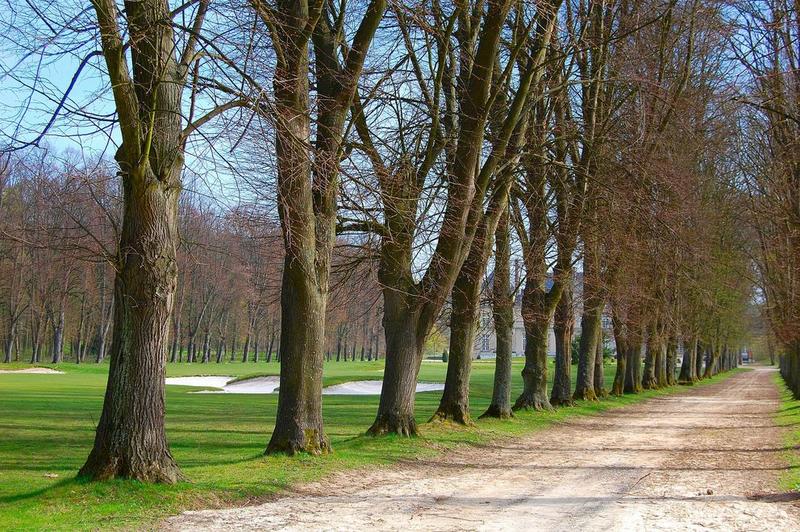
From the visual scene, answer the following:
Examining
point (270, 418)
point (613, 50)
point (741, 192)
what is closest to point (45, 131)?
point (270, 418)

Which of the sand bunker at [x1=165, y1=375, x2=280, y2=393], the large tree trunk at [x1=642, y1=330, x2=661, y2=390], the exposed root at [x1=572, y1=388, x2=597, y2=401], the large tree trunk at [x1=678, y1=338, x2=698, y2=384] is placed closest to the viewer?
the exposed root at [x1=572, y1=388, x2=597, y2=401]

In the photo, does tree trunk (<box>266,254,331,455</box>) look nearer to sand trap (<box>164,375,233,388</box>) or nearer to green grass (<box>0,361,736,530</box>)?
green grass (<box>0,361,736,530</box>)

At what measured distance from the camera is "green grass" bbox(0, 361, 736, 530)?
774 centimetres

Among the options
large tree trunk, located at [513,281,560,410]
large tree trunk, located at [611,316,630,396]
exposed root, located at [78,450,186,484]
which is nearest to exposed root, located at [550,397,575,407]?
large tree trunk, located at [513,281,560,410]

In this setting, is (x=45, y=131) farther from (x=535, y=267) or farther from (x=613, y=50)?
(x=613, y=50)

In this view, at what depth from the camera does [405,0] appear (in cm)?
1255

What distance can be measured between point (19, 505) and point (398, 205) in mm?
7309

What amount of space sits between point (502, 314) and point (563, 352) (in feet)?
25.2

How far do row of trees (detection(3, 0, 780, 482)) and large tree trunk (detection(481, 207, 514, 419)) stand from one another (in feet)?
0.18

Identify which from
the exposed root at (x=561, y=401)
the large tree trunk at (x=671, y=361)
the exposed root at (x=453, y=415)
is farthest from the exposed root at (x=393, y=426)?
the large tree trunk at (x=671, y=361)

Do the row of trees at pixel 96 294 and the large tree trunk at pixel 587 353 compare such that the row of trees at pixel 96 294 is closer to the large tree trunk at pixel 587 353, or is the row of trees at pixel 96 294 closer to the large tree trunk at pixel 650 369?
the large tree trunk at pixel 587 353

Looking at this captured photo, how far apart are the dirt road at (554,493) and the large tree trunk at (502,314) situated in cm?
324

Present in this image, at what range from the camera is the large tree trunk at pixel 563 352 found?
1008 inches

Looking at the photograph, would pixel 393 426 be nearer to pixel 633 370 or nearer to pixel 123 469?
pixel 123 469
